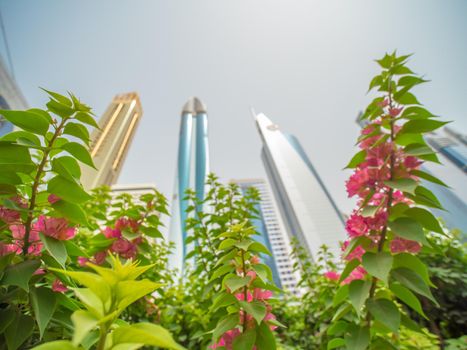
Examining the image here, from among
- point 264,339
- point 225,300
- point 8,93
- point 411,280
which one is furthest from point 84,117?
point 8,93

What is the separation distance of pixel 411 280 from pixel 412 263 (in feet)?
0.21

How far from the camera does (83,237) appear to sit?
1.43m

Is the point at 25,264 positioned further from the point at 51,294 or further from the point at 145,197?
the point at 145,197

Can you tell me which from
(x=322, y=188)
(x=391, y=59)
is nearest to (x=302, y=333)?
(x=391, y=59)

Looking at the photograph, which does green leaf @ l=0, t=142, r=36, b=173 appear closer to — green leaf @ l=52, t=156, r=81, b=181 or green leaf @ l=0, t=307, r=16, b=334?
green leaf @ l=52, t=156, r=81, b=181

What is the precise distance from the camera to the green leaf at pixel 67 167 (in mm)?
477

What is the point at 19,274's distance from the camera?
0.41 metres

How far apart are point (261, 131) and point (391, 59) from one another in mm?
29881

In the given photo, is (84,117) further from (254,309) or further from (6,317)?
(254,309)

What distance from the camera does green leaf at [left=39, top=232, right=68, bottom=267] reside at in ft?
1.40

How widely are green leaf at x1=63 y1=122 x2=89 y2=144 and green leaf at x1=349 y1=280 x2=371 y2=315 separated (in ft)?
2.63

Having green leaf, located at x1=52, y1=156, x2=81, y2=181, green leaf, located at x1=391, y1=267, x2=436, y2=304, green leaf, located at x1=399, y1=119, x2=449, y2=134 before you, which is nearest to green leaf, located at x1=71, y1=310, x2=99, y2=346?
green leaf, located at x1=52, y1=156, x2=81, y2=181

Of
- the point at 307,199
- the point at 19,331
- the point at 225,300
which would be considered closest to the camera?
the point at 19,331

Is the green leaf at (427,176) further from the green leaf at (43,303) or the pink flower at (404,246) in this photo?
the green leaf at (43,303)
